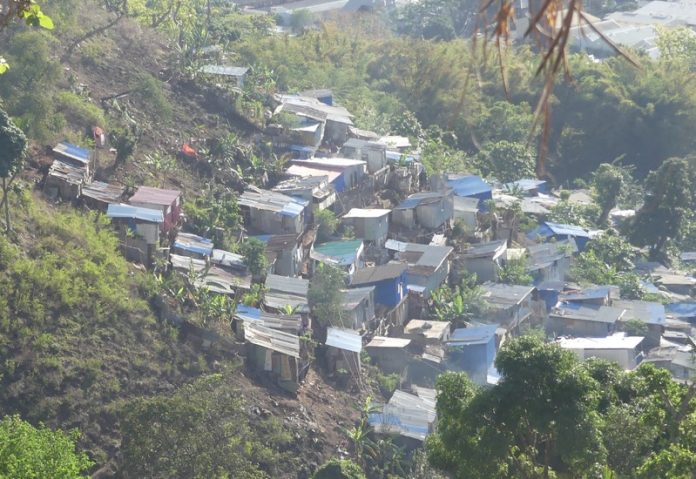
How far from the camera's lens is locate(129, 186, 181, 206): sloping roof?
22.0 metres

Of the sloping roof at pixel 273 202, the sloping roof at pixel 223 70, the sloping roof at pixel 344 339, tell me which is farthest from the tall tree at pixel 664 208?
the sloping roof at pixel 344 339

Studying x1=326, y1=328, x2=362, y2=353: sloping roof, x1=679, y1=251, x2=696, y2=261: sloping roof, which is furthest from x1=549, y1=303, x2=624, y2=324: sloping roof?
x1=679, y1=251, x2=696, y2=261: sloping roof

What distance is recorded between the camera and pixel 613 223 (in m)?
35.3

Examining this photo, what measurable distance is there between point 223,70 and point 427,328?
11286 millimetres

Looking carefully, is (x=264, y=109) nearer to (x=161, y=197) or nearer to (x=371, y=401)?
(x=161, y=197)

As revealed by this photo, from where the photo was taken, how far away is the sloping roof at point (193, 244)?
21.8m

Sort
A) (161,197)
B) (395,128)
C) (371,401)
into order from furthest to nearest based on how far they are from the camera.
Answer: (395,128) → (161,197) → (371,401)

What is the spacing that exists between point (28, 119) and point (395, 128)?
15.7m

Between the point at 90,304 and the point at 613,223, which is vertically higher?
the point at 90,304

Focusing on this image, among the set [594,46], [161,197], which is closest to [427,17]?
[594,46]

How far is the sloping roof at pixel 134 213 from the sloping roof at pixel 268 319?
228 centimetres

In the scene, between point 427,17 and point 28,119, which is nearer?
point 28,119

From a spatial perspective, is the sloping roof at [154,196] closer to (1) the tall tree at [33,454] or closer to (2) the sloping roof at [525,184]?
(1) the tall tree at [33,454]

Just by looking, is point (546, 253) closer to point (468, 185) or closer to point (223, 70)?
point (468, 185)
